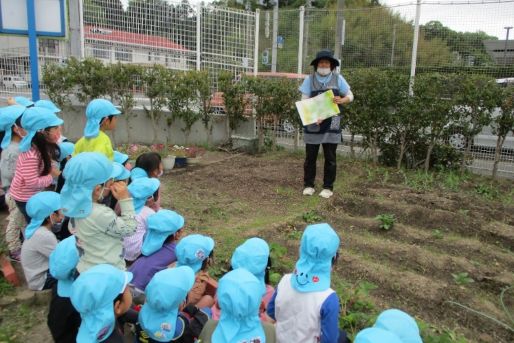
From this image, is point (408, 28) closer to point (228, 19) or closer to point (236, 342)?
point (228, 19)

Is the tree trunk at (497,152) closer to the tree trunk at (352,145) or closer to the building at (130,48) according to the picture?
the tree trunk at (352,145)

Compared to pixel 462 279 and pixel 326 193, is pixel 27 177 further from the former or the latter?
pixel 326 193

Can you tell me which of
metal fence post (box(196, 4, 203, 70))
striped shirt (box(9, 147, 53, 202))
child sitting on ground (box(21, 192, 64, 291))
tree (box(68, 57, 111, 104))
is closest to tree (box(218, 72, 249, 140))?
metal fence post (box(196, 4, 203, 70))

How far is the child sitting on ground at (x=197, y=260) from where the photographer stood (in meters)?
2.73

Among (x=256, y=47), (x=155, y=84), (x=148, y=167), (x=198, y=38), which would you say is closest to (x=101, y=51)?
(x=155, y=84)

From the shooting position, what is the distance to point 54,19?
544 centimetres

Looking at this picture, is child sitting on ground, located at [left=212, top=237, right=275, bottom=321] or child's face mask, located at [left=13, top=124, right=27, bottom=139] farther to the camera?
child's face mask, located at [left=13, top=124, right=27, bottom=139]

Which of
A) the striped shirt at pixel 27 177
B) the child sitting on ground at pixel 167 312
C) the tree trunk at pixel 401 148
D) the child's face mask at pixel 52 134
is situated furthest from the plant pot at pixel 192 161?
the child sitting on ground at pixel 167 312

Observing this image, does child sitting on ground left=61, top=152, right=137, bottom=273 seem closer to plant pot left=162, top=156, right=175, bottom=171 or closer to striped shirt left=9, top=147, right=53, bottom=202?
striped shirt left=9, top=147, right=53, bottom=202

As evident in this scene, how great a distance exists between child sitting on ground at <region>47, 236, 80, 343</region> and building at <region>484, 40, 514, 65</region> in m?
7.60

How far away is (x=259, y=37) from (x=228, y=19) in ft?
2.79

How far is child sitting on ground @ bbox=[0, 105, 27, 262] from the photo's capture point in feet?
12.8

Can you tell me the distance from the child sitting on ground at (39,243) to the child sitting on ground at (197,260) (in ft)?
3.59

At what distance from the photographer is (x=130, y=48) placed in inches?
365
